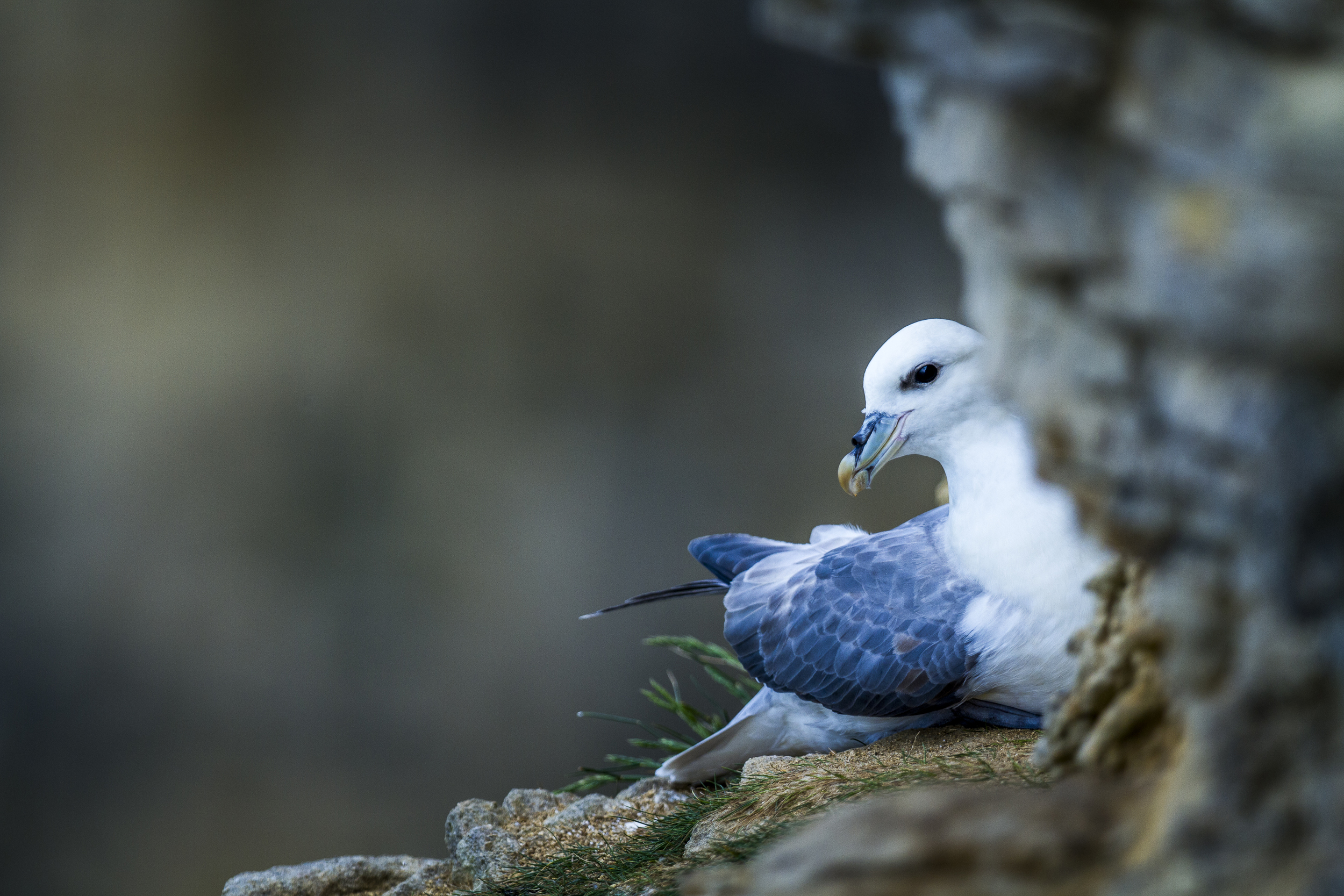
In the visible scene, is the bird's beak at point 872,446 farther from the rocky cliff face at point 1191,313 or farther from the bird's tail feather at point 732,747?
the rocky cliff face at point 1191,313

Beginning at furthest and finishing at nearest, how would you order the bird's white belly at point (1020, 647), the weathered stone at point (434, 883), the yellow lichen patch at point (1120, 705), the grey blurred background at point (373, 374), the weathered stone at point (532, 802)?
the grey blurred background at point (373, 374) → the weathered stone at point (532, 802) → the weathered stone at point (434, 883) → the bird's white belly at point (1020, 647) → the yellow lichen patch at point (1120, 705)

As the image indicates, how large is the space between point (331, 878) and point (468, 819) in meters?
0.25

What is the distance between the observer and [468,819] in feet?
5.92

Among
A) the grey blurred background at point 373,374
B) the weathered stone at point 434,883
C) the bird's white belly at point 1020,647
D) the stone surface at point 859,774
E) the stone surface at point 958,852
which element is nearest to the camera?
the stone surface at point 958,852

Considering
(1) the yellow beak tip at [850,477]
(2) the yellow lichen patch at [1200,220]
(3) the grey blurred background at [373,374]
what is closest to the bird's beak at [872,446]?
(1) the yellow beak tip at [850,477]

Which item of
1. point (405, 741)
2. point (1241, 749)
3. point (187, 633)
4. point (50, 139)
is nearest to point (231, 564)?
point (187, 633)

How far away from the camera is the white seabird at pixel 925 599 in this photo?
5.16 feet

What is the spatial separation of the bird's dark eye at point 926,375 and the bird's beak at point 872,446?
2.2 inches

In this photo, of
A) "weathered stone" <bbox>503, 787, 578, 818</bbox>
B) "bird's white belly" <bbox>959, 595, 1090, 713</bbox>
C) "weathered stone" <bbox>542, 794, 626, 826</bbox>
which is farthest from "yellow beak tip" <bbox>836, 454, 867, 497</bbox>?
"weathered stone" <bbox>503, 787, 578, 818</bbox>

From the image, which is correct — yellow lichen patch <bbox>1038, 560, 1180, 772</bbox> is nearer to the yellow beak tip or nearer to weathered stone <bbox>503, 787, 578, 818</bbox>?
the yellow beak tip

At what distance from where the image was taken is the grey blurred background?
3510 millimetres

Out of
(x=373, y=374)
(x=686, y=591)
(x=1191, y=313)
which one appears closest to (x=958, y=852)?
(x=1191, y=313)

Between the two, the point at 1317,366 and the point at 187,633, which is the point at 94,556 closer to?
the point at 187,633

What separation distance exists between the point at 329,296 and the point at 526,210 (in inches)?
28.5
